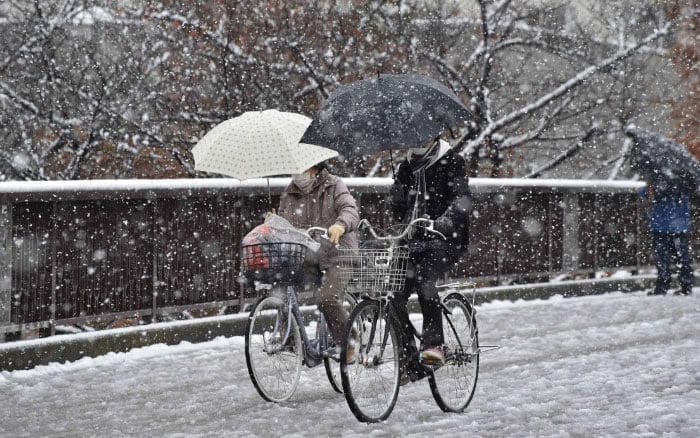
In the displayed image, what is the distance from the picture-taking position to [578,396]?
6.96m

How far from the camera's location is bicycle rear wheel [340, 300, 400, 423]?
5.93 m

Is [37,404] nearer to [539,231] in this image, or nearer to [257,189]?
[257,189]

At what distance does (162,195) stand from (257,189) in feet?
3.93

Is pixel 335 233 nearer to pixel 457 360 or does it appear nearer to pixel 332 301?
pixel 332 301

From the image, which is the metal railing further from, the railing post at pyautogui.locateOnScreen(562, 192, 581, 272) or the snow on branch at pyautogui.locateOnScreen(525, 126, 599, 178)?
the snow on branch at pyautogui.locateOnScreen(525, 126, 599, 178)

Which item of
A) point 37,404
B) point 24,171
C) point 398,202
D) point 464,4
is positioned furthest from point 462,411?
point 464,4

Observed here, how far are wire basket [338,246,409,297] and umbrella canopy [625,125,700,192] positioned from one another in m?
8.23

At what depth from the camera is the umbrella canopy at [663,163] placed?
1309 centimetres

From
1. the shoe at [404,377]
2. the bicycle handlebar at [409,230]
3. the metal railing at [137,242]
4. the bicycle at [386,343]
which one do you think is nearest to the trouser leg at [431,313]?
the bicycle at [386,343]

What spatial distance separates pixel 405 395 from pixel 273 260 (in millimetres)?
1622

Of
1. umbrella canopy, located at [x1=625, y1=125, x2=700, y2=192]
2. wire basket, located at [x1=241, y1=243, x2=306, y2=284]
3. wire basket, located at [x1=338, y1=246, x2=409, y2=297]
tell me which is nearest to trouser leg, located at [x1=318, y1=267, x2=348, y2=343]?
wire basket, located at [x1=241, y1=243, x2=306, y2=284]

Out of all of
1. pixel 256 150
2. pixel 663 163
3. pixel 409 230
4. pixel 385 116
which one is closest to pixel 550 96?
pixel 663 163

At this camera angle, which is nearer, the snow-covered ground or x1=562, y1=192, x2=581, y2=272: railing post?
the snow-covered ground

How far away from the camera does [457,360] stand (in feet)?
21.1
